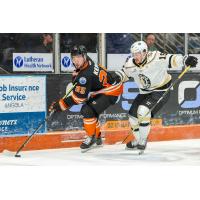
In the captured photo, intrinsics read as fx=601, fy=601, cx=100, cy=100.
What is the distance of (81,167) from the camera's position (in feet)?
18.1

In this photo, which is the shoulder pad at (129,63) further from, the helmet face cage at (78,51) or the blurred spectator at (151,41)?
the blurred spectator at (151,41)

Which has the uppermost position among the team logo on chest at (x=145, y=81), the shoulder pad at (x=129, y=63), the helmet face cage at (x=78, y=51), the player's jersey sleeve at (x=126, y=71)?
the helmet face cage at (x=78, y=51)

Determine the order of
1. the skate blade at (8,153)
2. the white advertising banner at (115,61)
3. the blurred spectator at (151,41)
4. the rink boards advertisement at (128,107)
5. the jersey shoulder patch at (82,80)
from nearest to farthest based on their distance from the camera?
the skate blade at (8,153) < the jersey shoulder patch at (82,80) < the rink boards advertisement at (128,107) < the white advertising banner at (115,61) < the blurred spectator at (151,41)

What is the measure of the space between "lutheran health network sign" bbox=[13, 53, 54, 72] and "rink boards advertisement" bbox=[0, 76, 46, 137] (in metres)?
0.09

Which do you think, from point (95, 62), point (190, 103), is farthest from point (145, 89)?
point (190, 103)

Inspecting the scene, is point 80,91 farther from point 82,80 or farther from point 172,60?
point 172,60

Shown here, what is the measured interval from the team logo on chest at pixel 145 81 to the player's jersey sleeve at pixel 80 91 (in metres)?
0.55

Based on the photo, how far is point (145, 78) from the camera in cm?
618

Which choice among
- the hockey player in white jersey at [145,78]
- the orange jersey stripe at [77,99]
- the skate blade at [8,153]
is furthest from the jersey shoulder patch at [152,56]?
the skate blade at [8,153]

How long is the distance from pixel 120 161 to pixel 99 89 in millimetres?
862

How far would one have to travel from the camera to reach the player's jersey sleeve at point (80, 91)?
6078mm

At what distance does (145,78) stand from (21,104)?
1.31 metres

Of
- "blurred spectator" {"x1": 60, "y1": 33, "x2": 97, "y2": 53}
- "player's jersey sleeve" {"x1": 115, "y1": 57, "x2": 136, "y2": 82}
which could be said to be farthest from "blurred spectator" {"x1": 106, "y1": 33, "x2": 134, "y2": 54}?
"player's jersey sleeve" {"x1": 115, "y1": 57, "x2": 136, "y2": 82}

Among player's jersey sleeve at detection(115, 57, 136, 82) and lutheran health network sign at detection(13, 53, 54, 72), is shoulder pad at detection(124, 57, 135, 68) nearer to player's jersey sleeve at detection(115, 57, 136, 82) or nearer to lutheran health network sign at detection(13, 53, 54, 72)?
player's jersey sleeve at detection(115, 57, 136, 82)
